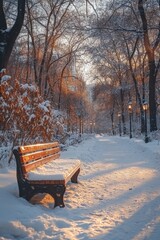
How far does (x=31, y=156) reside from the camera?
20.9 ft

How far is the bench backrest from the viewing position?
567cm

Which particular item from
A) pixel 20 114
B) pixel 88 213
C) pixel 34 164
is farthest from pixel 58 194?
pixel 20 114

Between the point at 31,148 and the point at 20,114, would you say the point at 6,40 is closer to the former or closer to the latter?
the point at 20,114

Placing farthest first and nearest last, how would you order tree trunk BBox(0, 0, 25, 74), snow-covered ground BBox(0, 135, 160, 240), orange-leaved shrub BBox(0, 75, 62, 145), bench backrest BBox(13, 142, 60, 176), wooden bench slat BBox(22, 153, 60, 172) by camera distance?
tree trunk BBox(0, 0, 25, 74) → orange-leaved shrub BBox(0, 75, 62, 145) → wooden bench slat BBox(22, 153, 60, 172) → bench backrest BBox(13, 142, 60, 176) → snow-covered ground BBox(0, 135, 160, 240)

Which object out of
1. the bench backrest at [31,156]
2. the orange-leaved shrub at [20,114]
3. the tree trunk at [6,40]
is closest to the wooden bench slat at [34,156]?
the bench backrest at [31,156]

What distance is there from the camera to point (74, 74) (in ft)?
118

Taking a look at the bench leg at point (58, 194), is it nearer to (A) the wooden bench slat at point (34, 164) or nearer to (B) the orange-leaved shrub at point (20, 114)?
(A) the wooden bench slat at point (34, 164)

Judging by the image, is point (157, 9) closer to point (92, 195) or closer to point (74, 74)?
point (92, 195)

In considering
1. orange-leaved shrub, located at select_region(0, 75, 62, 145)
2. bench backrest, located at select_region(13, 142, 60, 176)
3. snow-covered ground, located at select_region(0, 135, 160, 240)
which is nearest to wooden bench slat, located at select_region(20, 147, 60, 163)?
bench backrest, located at select_region(13, 142, 60, 176)

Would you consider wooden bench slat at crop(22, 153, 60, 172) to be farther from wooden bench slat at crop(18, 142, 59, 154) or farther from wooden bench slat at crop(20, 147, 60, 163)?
wooden bench slat at crop(18, 142, 59, 154)

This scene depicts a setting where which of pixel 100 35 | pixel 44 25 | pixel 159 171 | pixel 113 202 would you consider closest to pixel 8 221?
pixel 113 202

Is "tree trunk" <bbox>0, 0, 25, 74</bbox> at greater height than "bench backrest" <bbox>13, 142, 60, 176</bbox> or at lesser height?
greater

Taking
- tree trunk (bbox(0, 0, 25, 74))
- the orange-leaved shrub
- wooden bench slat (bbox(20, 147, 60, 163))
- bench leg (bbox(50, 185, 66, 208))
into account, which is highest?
tree trunk (bbox(0, 0, 25, 74))

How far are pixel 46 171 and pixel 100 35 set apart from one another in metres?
14.4
